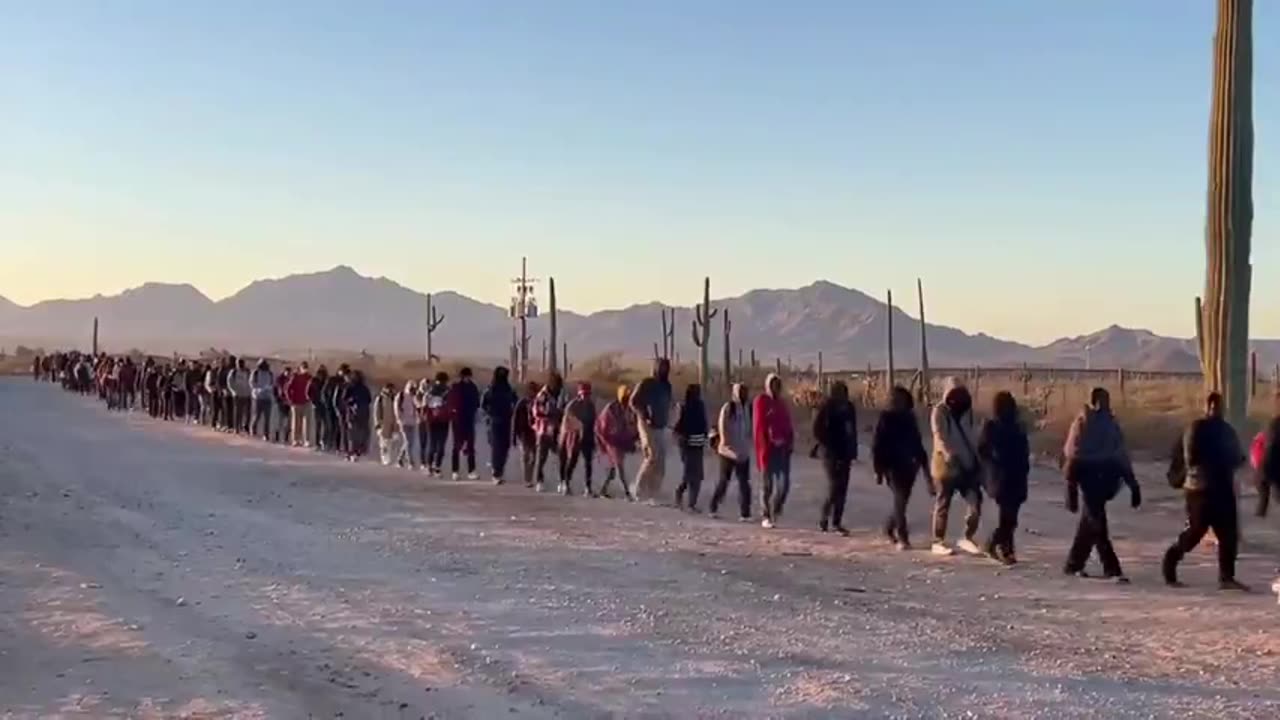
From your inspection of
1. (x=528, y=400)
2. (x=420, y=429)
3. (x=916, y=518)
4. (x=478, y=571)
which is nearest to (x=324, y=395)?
(x=420, y=429)

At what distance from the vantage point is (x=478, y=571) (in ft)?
46.2

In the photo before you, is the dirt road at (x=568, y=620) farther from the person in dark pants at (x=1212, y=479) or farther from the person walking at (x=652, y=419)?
the person walking at (x=652, y=419)

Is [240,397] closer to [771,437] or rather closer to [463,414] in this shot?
[463,414]

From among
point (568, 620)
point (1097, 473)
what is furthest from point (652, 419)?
point (568, 620)

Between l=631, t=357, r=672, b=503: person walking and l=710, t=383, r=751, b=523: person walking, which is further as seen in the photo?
l=631, t=357, r=672, b=503: person walking

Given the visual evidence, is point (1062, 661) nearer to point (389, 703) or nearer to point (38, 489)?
point (389, 703)

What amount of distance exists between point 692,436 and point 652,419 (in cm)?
77

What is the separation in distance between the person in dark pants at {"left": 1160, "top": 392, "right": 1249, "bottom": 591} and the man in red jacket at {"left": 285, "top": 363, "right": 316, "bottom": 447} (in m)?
19.2

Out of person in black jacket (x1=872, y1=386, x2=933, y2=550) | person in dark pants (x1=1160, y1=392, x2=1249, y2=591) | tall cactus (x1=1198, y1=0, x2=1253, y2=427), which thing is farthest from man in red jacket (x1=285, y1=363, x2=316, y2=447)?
person in dark pants (x1=1160, y1=392, x2=1249, y2=591)

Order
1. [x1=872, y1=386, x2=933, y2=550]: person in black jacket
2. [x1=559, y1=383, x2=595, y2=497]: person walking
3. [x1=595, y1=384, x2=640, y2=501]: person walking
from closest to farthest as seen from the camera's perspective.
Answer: [x1=872, y1=386, x2=933, y2=550]: person in black jacket < [x1=595, y1=384, x2=640, y2=501]: person walking < [x1=559, y1=383, x2=595, y2=497]: person walking

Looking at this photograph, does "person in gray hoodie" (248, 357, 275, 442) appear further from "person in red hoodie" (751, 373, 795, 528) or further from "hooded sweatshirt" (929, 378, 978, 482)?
"hooded sweatshirt" (929, 378, 978, 482)

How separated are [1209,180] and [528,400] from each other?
944 cm

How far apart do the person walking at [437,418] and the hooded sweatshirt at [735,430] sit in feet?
18.9

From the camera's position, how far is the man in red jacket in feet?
99.2
